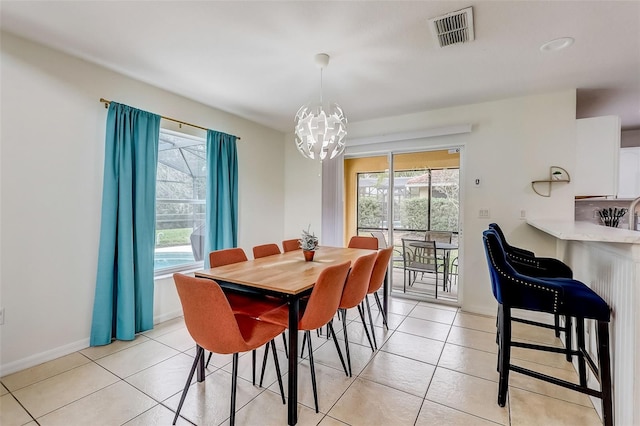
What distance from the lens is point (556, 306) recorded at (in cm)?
164

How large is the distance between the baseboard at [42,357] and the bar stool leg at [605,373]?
3.85 meters

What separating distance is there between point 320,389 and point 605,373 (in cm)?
168

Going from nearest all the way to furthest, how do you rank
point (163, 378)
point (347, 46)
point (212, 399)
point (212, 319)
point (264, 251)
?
point (212, 319) → point (212, 399) → point (163, 378) → point (347, 46) → point (264, 251)

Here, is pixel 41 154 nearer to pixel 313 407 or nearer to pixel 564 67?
pixel 313 407

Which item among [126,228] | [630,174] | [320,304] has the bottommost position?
[320,304]

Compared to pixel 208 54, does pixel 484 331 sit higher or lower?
lower

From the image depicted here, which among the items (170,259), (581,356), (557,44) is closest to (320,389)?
(581,356)

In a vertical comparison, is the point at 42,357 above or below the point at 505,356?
below

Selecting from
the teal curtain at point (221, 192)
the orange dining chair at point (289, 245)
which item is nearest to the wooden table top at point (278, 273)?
the orange dining chair at point (289, 245)

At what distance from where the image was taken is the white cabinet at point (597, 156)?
2.94 meters

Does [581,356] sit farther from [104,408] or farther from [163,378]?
[104,408]

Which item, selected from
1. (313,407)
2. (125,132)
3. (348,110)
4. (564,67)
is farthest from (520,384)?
(125,132)

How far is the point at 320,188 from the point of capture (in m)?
4.69

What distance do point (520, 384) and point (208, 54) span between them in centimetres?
360
